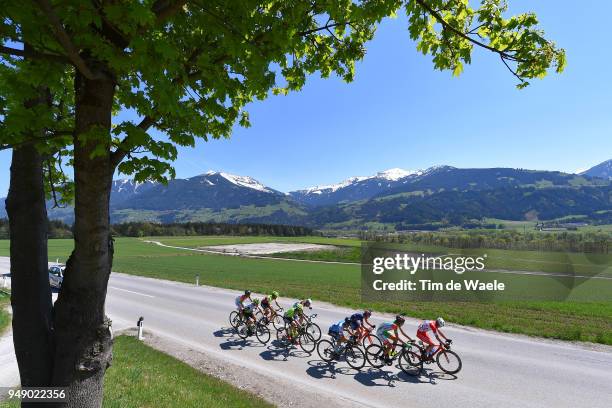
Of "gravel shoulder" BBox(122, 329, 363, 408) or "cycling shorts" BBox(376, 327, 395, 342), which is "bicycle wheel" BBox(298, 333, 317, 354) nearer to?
"gravel shoulder" BBox(122, 329, 363, 408)

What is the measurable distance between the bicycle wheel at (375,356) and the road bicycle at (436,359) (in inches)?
27.6

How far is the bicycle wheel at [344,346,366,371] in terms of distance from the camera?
12273mm

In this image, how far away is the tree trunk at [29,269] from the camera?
4422 millimetres

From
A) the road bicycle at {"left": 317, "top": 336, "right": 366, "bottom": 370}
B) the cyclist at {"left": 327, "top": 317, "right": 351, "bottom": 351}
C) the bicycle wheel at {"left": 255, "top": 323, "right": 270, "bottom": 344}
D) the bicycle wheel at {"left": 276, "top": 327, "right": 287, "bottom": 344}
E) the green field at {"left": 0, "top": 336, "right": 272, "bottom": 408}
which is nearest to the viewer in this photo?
→ the green field at {"left": 0, "top": 336, "right": 272, "bottom": 408}

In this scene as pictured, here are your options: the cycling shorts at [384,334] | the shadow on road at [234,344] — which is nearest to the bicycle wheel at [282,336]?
the shadow on road at [234,344]

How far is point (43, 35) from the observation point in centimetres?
362

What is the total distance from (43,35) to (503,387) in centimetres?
1243

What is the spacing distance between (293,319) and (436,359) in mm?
5299

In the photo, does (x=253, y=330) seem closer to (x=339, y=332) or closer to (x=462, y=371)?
(x=339, y=332)

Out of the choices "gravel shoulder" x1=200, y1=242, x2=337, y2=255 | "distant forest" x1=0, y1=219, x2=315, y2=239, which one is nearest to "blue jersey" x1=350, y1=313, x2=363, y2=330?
"gravel shoulder" x1=200, y1=242, x2=337, y2=255

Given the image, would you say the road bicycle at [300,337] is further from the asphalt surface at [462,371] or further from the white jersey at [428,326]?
the white jersey at [428,326]

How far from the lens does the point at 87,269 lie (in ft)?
13.6

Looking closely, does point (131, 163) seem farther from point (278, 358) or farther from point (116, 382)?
point (278, 358)

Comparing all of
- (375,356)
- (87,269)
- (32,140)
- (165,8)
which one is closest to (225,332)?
(375,356)
